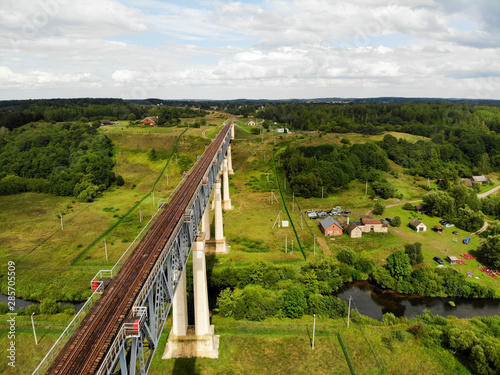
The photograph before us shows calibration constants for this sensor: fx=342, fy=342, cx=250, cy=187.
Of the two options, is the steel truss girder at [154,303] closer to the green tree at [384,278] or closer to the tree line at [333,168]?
the green tree at [384,278]

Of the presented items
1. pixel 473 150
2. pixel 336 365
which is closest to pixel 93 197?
pixel 336 365

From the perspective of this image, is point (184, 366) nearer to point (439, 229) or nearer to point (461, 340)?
point (461, 340)

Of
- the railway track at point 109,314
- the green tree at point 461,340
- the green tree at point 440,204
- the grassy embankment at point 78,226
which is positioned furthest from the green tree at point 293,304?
the green tree at point 440,204

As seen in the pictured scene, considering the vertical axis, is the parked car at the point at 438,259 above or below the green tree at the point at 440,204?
below

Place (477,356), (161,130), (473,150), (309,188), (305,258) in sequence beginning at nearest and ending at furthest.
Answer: (477,356)
(305,258)
(309,188)
(473,150)
(161,130)

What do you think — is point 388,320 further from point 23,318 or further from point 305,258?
point 23,318

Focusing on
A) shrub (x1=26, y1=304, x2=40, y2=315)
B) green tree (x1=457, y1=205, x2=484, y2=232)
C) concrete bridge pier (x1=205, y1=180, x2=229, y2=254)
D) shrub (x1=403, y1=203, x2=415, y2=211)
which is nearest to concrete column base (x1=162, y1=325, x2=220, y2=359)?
shrub (x1=26, y1=304, x2=40, y2=315)
